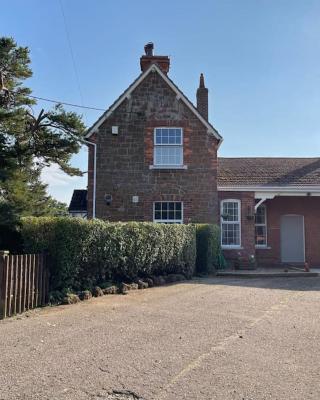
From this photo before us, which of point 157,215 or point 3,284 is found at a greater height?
point 157,215

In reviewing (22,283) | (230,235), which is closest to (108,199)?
(230,235)

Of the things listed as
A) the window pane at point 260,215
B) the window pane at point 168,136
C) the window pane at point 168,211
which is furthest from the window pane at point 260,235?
the window pane at point 168,136

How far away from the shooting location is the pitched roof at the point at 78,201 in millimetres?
27466

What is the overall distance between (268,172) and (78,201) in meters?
12.3

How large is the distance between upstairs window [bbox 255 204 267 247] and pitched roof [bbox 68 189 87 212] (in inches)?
398

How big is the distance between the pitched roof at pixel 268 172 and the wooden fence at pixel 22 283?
11705 mm

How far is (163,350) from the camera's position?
21.5ft

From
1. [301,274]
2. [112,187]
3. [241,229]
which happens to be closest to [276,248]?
[241,229]

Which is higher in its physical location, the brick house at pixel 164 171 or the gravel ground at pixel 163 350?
the brick house at pixel 164 171

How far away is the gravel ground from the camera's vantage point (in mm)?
5031

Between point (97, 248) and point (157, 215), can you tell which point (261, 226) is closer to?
point (157, 215)

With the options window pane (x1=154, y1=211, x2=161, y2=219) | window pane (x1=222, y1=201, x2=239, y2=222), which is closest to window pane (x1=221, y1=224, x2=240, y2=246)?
window pane (x1=222, y1=201, x2=239, y2=222)

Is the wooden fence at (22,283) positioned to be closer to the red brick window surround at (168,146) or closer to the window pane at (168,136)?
the red brick window surround at (168,146)

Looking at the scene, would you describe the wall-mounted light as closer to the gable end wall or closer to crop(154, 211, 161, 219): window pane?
the gable end wall
